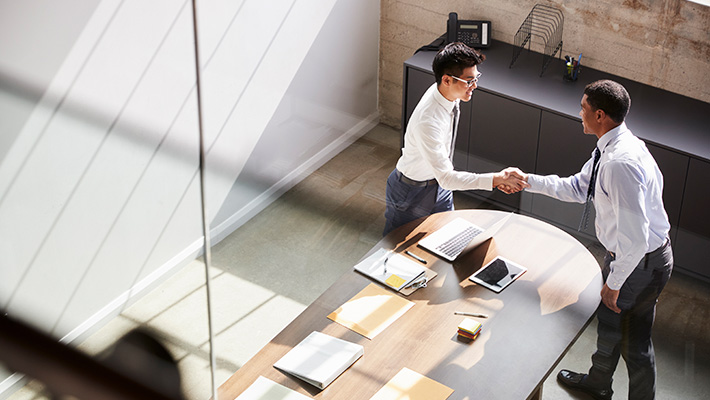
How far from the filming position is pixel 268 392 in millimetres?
1650

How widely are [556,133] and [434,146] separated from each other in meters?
0.34

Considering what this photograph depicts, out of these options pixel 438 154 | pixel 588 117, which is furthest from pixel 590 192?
pixel 438 154

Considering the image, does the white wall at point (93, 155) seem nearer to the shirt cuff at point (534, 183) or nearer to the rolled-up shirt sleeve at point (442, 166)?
the rolled-up shirt sleeve at point (442, 166)

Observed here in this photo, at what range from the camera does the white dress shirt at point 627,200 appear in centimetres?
166

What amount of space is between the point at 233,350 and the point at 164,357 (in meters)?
0.95

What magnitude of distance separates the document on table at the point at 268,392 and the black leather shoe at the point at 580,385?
885 mm

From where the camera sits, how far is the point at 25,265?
3.35 feet

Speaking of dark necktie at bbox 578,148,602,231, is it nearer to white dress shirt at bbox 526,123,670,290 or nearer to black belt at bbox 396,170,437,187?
white dress shirt at bbox 526,123,670,290

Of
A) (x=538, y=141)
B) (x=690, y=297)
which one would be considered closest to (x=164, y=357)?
(x=538, y=141)

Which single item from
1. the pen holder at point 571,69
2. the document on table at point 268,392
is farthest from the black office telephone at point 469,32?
the document on table at point 268,392

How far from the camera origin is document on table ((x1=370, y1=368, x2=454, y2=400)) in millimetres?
1642

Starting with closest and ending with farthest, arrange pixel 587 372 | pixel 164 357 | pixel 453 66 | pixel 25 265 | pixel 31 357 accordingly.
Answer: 1. pixel 31 357
2. pixel 25 265
3. pixel 164 357
4. pixel 453 66
5. pixel 587 372

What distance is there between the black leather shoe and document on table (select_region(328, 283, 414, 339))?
579mm

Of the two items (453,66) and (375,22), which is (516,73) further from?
(375,22)
